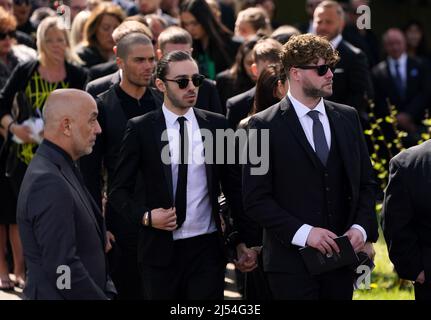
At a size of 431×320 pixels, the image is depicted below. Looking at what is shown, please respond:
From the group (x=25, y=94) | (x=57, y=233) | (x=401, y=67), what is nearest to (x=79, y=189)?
(x=57, y=233)

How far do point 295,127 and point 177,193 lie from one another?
0.94 meters

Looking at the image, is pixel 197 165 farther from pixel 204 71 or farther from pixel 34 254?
pixel 204 71

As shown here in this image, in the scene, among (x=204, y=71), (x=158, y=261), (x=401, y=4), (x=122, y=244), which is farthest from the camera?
(x=401, y=4)

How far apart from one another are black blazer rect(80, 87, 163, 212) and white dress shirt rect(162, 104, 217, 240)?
86cm

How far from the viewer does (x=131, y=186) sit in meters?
6.73

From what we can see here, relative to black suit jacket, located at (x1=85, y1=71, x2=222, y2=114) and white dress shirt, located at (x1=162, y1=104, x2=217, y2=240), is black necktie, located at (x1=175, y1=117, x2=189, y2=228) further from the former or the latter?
black suit jacket, located at (x1=85, y1=71, x2=222, y2=114)

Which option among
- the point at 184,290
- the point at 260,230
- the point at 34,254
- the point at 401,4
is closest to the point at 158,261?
the point at 184,290

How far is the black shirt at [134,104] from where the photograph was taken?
24.8ft

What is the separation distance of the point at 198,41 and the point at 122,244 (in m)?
3.77

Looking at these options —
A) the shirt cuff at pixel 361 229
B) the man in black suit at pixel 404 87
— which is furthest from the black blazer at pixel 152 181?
the man in black suit at pixel 404 87

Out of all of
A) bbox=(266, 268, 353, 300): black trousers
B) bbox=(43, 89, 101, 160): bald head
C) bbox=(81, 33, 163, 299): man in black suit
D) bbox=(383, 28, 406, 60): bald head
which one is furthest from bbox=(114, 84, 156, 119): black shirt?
bbox=(383, 28, 406, 60): bald head

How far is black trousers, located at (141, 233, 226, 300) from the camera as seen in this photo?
6.55 m

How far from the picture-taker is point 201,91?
26.6 feet

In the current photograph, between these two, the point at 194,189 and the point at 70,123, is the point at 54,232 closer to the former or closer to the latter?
the point at 70,123
